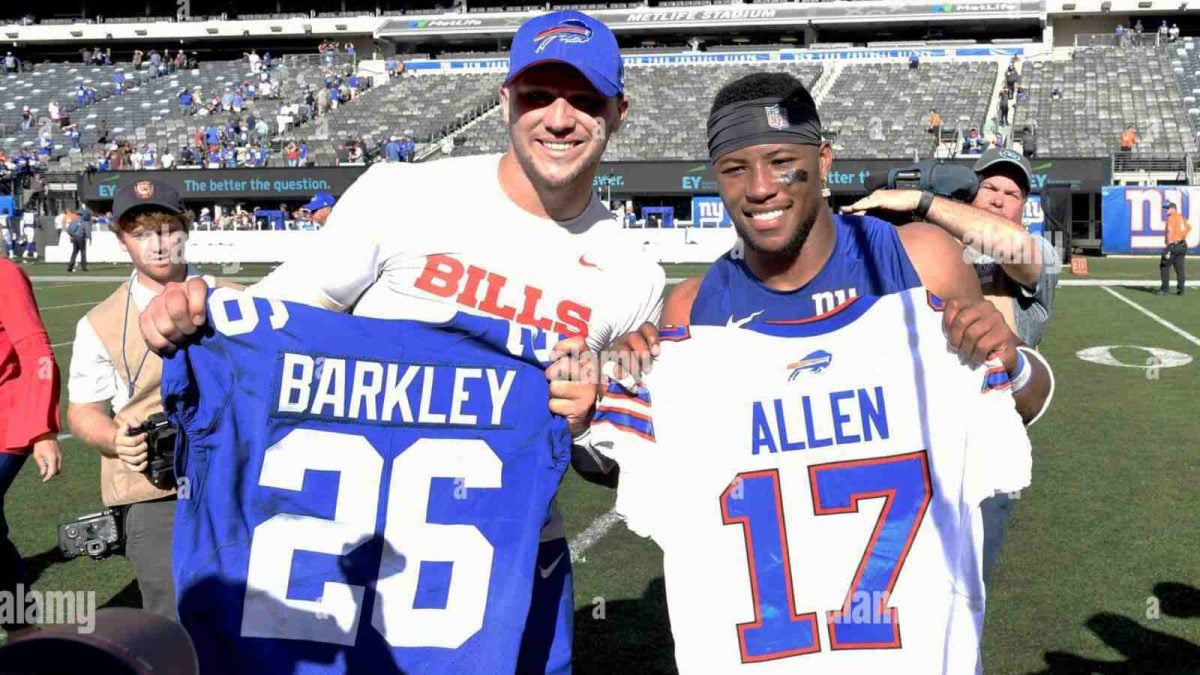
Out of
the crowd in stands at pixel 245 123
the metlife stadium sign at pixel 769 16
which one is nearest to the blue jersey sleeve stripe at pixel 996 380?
the crowd in stands at pixel 245 123

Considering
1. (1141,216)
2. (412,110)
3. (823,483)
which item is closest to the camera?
(823,483)

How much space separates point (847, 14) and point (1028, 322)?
50.5 meters

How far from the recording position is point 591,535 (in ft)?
22.8

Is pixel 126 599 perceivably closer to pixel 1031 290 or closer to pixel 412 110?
pixel 1031 290

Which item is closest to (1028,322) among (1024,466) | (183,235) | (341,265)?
(1024,466)

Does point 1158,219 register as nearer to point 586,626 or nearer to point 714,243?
point 714,243

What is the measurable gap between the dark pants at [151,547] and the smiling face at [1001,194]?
3.34 metres

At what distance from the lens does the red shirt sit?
4.48 metres

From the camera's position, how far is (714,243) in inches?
1200

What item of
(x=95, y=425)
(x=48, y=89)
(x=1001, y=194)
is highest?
(x=48, y=89)

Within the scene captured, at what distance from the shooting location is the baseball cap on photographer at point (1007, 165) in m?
4.45

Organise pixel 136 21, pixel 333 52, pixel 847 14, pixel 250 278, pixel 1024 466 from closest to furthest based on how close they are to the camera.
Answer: pixel 1024 466
pixel 250 278
pixel 847 14
pixel 333 52
pixel 136 21

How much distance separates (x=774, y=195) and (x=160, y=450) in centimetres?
169

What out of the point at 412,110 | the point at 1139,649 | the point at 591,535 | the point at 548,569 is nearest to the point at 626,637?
the point at 591,535
